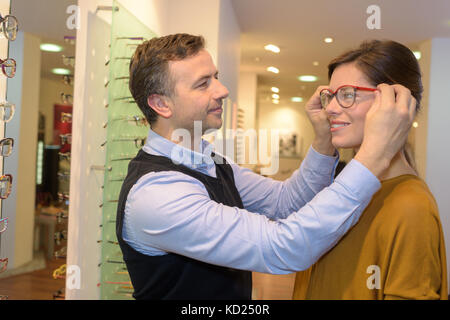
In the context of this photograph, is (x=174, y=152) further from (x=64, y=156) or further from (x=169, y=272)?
(x=64, y=156)

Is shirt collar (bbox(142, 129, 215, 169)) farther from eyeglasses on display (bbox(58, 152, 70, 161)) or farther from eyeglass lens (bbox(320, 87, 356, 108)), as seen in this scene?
eyeglasses on display (bbox(58, 152, 70, 161))

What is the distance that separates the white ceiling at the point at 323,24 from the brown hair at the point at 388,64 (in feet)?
11.2

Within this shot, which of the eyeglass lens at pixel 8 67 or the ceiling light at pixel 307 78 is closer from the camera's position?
the eyeglass lens at pixel 8 67

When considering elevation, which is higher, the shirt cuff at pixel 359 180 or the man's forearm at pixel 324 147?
the man's forearm at pixel 324 147

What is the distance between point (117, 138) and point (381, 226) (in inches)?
71.7

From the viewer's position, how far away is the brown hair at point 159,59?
4.12ft

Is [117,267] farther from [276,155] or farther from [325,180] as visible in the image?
[276,155]

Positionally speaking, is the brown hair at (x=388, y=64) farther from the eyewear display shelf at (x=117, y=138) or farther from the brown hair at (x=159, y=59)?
the eyewear display shelf at (x=117, y=138)

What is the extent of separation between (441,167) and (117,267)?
15.4ft

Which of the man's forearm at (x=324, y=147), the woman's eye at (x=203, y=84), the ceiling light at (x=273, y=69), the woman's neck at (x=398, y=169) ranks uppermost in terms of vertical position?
the ceiling light at (x=273, y=69)

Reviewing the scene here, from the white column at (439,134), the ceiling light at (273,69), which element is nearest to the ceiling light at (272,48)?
the ceiling light at (273,69)

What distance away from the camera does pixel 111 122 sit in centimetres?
243

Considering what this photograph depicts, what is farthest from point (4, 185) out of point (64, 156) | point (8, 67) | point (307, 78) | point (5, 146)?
point (307, 78)

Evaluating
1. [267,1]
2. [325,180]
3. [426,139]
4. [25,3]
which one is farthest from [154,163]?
[426,139]
